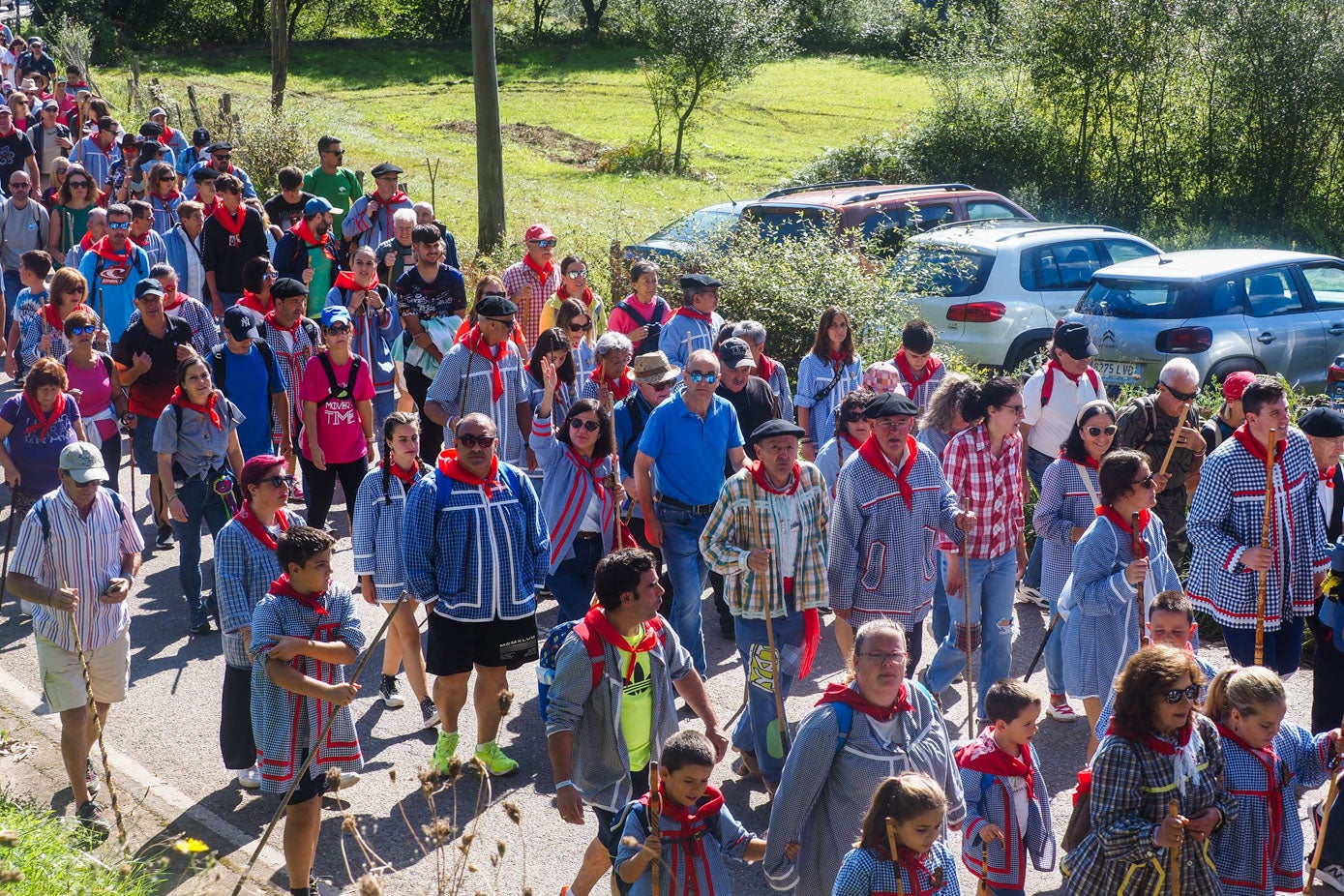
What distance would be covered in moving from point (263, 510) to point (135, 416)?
4.32 m

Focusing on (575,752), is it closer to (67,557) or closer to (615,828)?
(615,828)

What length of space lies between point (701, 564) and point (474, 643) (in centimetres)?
185

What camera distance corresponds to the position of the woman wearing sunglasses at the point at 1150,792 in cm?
480

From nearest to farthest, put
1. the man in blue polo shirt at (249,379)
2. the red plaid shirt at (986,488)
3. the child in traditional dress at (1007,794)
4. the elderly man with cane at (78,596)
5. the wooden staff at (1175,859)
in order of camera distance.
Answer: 1. the wooden staff at (1175,859)
2. the child in traditional dress at (1007,794)
3. the elderly man with cane at (78,596)
4. the red plaid shirt at (986,488)
5. the man in blue polo shirt at (249,379)

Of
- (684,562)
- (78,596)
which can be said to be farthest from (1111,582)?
(78,596)

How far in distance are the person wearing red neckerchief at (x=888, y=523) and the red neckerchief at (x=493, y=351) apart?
307cm

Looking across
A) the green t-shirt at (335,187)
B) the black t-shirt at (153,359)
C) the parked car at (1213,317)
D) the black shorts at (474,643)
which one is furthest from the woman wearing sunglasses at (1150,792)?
the green t-shirt at (335,187)

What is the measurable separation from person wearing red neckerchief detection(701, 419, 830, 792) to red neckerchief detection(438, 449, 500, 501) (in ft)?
3.53

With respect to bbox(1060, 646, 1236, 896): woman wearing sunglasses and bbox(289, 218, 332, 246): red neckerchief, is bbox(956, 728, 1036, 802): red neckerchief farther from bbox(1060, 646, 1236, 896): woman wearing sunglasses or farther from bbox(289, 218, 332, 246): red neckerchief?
bbox(289, 218, 332, 246): red neckerchief

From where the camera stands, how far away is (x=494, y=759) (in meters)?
6.85

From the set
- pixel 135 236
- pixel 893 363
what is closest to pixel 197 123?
pixel 135 236

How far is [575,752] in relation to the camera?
17.9 feet

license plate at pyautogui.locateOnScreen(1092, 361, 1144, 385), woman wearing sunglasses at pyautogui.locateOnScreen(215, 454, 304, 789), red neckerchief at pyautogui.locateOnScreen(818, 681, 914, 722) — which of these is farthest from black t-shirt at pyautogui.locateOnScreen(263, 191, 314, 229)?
red neckerchief at pyautogui.locateOnScreen(818, 681, 914, 722)

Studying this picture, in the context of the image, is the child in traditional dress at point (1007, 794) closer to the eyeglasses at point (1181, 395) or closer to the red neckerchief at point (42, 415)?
the eyeglasses at point (1181, 395)
